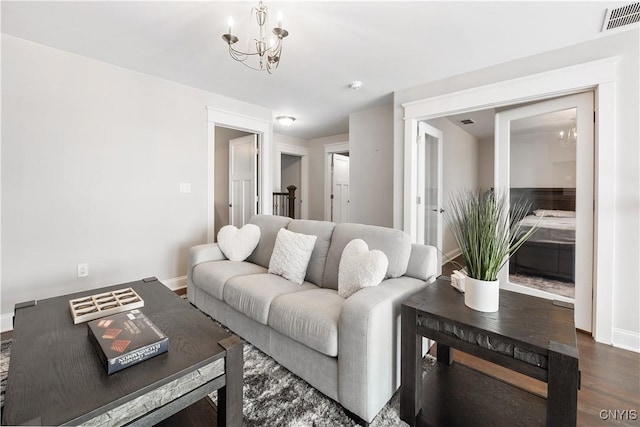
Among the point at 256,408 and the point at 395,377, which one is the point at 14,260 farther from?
the point at 395,377

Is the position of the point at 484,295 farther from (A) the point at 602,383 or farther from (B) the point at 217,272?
(B) the point at 217,272

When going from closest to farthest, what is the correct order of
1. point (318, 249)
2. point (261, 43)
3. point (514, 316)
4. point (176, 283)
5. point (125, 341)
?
point (125, 341) < point (514, 316) < point (261, 43) < point (318, 249) < point (176, 283)

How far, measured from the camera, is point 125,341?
1062 mm

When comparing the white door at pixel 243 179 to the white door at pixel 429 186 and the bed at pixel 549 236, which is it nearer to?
the white door at pixel 429 186

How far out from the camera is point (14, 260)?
2270mm

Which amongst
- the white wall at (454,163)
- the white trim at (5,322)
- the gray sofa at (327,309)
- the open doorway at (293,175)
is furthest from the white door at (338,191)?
the white trim at (5,322)

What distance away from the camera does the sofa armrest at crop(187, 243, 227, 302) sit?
251 centimetres

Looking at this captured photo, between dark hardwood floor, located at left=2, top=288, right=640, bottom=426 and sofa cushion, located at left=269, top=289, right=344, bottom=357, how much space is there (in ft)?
1.71

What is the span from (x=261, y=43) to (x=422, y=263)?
6.43ft

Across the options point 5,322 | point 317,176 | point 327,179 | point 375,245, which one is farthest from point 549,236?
point 5,322

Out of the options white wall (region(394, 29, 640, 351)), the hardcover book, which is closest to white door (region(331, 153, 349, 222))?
white wall (region(394, 29, 640, 351))

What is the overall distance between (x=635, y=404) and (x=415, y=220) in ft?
6.97

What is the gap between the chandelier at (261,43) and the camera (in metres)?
1.73

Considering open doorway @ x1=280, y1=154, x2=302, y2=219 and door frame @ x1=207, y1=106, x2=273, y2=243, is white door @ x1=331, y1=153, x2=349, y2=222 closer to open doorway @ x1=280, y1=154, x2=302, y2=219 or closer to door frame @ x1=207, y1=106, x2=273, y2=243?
open doorway @ x1=280, y1=154, x2=302, y2=219
